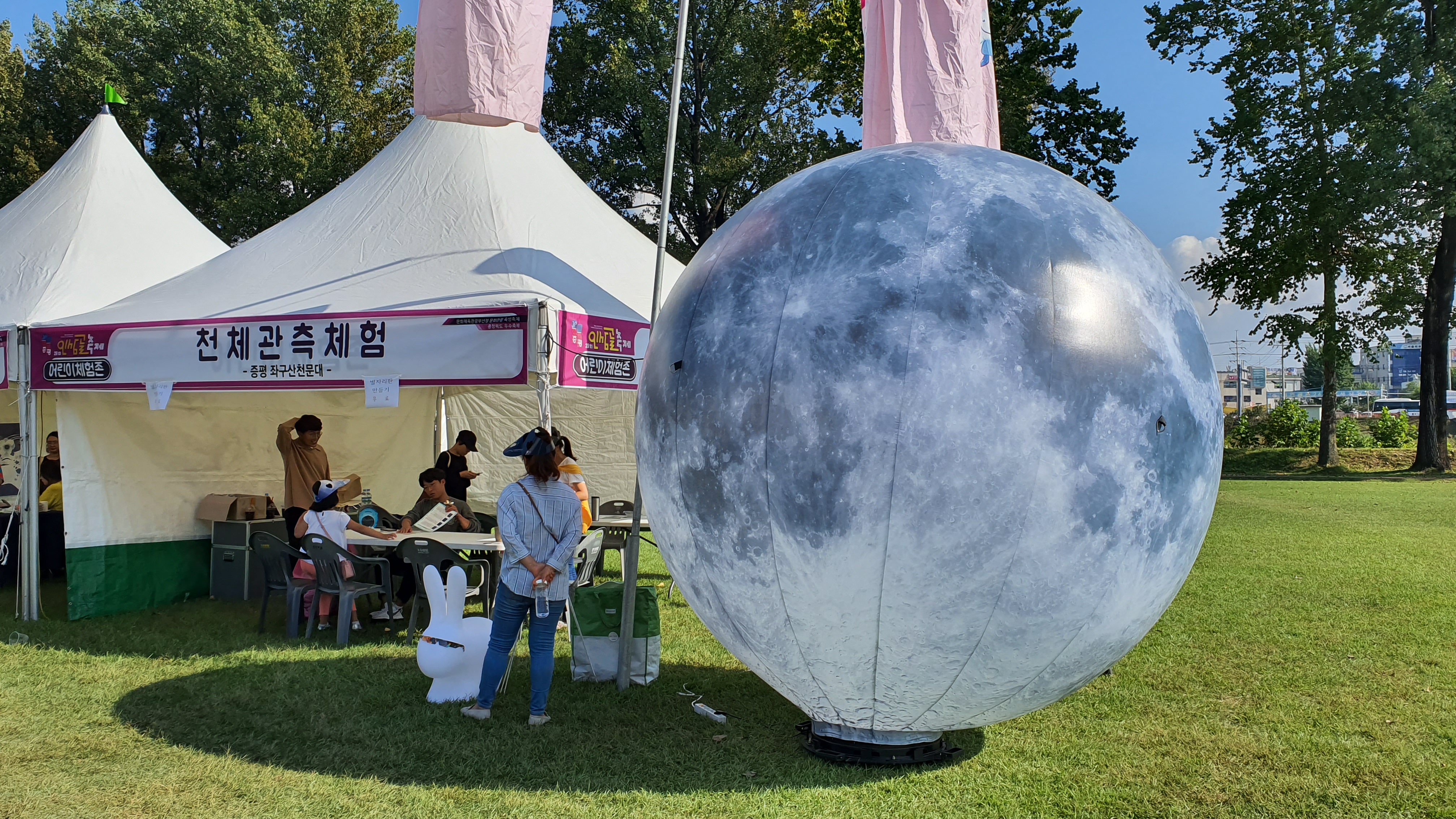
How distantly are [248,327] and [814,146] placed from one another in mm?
23576

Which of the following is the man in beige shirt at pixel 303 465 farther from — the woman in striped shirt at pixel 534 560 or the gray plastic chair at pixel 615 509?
the woman in striped shirt at pixel 534 560

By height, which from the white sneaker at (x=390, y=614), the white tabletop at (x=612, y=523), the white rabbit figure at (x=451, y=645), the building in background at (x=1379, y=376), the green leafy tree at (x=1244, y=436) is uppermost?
the building in background at (x=1379, y=376)

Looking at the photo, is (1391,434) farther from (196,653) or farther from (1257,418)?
(196,653)

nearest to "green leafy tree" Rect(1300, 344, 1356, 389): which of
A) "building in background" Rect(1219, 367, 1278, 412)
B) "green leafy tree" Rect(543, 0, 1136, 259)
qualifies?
"green leafy tree" Rect(543, 0, 1136, 259)

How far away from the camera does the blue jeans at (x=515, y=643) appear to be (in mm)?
5785

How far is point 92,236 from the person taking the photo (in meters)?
10.8

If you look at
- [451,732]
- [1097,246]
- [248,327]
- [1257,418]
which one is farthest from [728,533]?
[1257,418]

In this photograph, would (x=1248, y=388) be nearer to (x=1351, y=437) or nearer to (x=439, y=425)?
(x=1351, y=437)

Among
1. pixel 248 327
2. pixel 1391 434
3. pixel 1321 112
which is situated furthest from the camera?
pixel 1391 434

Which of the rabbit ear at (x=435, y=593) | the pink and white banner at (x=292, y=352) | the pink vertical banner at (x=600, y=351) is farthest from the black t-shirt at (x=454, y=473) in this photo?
the rabbit ear at (x=435, y=593)

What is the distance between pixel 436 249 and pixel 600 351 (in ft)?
5.91

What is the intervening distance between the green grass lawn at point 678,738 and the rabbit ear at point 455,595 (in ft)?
1.78

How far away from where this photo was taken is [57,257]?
10141 millimetres

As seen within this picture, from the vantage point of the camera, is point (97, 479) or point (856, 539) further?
point (97, 479)
